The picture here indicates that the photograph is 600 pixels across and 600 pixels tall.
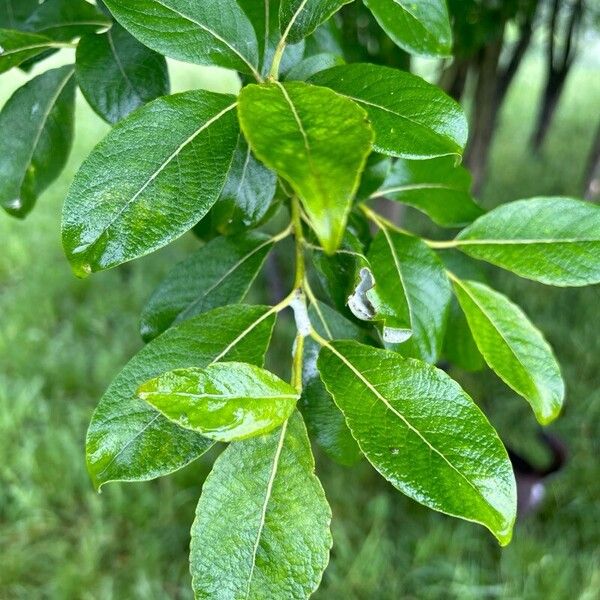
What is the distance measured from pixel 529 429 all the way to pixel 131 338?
1.44 metres

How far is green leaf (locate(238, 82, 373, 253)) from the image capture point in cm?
28

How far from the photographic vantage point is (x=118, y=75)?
53cm

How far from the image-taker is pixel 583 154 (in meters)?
4.14

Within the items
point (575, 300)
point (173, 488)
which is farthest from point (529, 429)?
point (173, 488)

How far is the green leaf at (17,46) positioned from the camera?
19.5 inches

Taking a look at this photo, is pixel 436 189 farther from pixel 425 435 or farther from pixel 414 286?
pixel 425 435

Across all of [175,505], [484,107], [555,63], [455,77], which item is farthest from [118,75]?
[555,63]

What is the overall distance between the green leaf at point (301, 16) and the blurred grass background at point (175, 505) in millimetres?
1577

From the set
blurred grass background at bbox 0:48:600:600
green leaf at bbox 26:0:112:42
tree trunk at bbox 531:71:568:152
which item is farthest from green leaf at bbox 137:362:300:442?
tree trunk at bbox 531:71:568:152

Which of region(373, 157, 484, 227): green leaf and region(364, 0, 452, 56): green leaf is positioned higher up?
region(364, 0, 452, 56): green leaf

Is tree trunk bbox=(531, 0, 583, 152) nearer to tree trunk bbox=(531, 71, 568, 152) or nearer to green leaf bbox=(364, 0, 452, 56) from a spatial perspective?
tree trunk bbox=(531, 71, 568, 152)

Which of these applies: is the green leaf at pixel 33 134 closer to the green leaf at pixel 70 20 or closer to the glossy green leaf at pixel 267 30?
the green leaf at pixel 70 20

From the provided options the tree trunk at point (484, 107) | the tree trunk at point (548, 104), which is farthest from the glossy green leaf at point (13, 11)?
the tree trunk at point (548, 104)

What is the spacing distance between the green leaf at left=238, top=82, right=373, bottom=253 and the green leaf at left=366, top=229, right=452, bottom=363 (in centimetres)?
20
